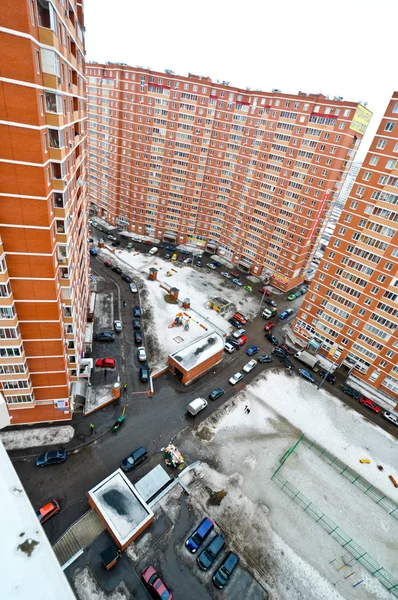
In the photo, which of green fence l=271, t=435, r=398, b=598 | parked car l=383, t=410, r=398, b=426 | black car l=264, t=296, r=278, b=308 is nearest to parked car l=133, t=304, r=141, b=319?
black car l=264, t=296, r=278, b=308

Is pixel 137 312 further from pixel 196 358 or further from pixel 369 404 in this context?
pixel 369 404

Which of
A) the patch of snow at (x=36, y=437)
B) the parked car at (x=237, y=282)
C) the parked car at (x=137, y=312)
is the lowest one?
the patch of snow at (x=36, y=437)

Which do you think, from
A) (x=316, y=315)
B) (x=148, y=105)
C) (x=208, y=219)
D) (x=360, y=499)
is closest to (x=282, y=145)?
(x=208, y=219)

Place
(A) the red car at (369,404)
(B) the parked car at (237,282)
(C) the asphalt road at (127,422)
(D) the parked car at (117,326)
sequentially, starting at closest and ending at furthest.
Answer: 1. (C) the asphalt road at (127,422)
2. (A) the red car at (369,404)
3. (D) the parked car at (117,326)
4. (B) the parked car at (237,282)

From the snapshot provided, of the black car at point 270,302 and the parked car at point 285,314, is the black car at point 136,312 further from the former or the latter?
the parked car at point 285,314

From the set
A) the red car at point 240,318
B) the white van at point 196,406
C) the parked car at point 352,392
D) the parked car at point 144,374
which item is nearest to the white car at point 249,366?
the white van at point 196,406

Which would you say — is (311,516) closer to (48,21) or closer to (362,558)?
(362,558)

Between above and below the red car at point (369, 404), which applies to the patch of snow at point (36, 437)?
below
